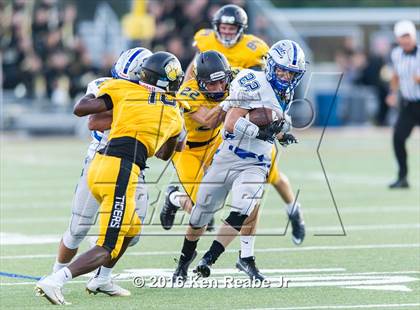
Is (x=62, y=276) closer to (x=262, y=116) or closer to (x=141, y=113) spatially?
(x=141, y=113)

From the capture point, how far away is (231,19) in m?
9.61

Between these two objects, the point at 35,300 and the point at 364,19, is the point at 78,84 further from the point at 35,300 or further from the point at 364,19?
the point at 35,300

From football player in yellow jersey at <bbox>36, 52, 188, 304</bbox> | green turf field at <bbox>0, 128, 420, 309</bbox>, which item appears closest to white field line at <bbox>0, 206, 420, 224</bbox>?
green turf field at <bbox>0, 128, 420, 309</bbox>

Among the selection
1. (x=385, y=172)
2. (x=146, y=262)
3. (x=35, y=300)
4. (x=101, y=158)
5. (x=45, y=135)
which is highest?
(x=101, y=158)

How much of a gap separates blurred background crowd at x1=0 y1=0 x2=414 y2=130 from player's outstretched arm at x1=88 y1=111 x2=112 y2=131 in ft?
45.7

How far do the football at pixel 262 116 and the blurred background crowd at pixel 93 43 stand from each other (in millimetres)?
13496

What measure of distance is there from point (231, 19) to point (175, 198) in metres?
1.60

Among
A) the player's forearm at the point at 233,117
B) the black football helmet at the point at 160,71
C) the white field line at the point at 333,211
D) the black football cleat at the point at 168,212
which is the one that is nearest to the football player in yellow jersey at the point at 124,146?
the black football helmet at the point at 160,71

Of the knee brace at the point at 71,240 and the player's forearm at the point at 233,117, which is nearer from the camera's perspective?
the knee brace at the point at 71,240

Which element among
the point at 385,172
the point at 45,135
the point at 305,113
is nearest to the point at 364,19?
the point at 305,113

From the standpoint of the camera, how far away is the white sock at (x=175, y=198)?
9.15 meters

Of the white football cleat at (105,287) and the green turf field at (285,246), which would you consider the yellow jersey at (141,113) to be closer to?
the white football cleat at (105,287)

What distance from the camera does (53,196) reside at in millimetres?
12672

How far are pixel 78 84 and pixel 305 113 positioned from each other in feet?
14.6
